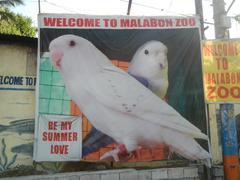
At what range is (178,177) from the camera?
800 cm

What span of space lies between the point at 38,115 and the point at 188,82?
3332 mm

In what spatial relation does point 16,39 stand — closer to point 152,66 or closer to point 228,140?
point 152,66

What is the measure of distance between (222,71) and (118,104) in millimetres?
2311

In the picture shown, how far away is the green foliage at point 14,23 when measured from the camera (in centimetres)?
1873

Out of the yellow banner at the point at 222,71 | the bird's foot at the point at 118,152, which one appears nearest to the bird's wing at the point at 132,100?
the bird's foot at the point at 118,152

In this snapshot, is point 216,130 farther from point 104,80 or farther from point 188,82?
point 104,80

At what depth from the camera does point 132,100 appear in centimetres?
812

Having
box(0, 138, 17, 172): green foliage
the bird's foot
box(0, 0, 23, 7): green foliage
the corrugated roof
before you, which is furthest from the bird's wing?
box(0, 0, 23, 7): green foliage

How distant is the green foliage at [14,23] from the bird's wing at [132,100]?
10.9 metres

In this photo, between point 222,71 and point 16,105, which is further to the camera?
point 222,71

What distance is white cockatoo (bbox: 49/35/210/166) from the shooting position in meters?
8.00

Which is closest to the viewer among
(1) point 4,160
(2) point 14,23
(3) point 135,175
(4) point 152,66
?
(3) point 135,175

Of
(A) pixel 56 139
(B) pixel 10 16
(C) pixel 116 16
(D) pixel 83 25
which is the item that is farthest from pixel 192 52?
(B) pixel 10 16

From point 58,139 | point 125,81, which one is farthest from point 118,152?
point 125,81
